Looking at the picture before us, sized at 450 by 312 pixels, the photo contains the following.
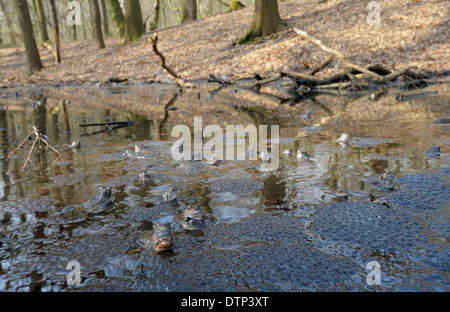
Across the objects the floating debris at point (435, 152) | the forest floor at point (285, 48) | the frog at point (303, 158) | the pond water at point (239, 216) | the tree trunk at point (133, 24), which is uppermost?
the tree trunk at point (133, 24)

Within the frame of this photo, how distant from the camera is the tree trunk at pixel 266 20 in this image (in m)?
15.3

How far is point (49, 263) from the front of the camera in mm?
Result: 1887

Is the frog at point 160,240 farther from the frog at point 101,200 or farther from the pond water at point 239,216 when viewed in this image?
the frog at point 101,200

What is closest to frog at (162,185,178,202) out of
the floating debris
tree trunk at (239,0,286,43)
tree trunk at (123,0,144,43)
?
the floating debris

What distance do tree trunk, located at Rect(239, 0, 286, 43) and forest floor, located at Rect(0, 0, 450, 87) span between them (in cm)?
60

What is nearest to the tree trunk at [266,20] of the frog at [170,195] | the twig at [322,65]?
the twig at [322,65]

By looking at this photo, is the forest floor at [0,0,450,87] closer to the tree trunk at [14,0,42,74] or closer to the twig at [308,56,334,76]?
the tree trunk at [14,0,42,74]

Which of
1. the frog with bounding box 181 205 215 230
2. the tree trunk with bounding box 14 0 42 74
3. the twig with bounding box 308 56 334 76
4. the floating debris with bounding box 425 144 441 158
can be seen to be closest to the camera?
the frog with bounding box 181 205 215 230

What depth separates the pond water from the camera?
1724 millimetres

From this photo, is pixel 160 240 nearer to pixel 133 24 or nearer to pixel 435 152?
pixel 435 152

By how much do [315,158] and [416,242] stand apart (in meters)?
1.84

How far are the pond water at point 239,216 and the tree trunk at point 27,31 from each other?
602 inches

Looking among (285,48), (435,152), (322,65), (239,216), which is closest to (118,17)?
(285,48)
